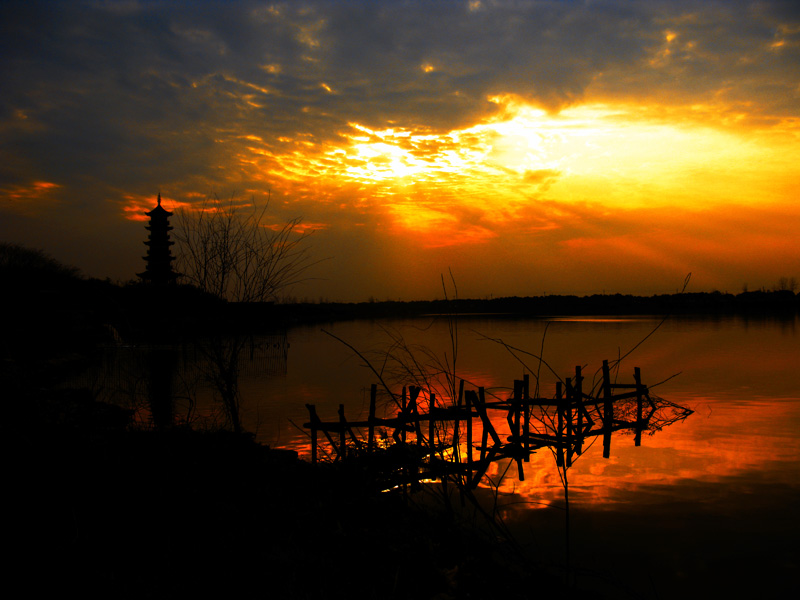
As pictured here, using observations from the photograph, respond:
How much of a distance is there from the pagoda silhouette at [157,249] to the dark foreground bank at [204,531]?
7942cm

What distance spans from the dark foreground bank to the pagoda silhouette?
261ft

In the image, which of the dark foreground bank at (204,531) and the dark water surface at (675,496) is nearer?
the dark foreground bank at (204,531)

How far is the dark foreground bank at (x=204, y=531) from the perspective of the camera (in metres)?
5.77

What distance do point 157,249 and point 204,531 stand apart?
8412 cm

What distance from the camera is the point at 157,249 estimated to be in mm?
82812

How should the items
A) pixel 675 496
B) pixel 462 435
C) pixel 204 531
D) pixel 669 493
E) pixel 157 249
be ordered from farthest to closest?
pixel 157 249
pixel 462 435
pixel 669 493
pixel 675 496
pixel 204 531

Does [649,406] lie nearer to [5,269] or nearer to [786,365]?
[786,365]

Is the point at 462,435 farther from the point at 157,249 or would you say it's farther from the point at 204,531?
the point at 157,249

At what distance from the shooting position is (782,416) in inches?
1010

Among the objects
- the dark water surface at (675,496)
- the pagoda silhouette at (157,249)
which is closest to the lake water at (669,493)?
the dark water surface at (675,496)

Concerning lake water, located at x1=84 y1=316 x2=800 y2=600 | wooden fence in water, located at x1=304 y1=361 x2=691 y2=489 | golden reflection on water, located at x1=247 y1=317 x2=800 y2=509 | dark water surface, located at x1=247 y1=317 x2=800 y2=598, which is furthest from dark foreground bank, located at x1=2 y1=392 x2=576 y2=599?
golden reflection on water, located at x1=247 y1=317 x2=800 y2=509

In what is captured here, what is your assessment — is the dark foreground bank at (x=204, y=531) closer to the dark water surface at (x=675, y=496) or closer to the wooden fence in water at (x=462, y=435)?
the wooden fence in water at (x=462, y=435)

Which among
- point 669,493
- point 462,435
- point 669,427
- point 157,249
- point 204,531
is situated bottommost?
point 669,427

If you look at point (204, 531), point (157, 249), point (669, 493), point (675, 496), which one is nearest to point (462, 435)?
point (669, 493)
